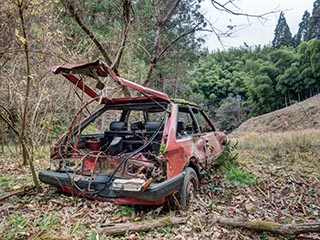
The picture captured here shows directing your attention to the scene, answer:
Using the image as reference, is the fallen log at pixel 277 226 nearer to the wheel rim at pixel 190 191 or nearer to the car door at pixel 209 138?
the wheel rim at pixel 190 191

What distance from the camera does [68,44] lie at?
8.48 meters

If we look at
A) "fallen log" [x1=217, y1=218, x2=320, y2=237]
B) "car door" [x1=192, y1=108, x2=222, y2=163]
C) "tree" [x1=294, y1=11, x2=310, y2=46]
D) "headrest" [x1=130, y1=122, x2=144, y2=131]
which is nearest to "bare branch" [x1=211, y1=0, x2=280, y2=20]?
"car door" [x1=192, y1=108, x2=222, y2=163]

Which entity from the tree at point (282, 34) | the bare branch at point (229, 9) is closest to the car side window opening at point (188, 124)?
the bare branch at point (229, 9)

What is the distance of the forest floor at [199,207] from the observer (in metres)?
2.86

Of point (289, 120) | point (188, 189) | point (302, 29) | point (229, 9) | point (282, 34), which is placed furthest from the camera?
point (302, 29)

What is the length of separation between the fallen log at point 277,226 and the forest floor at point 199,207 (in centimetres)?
7

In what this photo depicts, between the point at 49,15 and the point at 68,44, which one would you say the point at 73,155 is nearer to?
the point at 49,15

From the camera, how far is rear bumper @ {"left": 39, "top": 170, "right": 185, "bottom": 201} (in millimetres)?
3004

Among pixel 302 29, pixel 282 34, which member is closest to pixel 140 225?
pixel 282 34

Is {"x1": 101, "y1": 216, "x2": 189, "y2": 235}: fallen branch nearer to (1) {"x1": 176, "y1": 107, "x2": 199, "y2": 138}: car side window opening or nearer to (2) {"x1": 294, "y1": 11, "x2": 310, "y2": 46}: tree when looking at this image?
(1) {"x1": 176, "y1": 107, "x2": 199, "y2": 138}: car side window opening

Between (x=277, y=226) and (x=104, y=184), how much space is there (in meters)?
1.95

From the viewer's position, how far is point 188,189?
12.2 ft

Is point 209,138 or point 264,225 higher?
point 209,138

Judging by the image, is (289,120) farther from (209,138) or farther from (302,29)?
(302,29)
